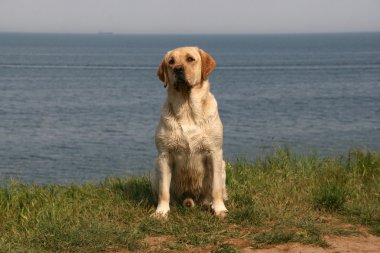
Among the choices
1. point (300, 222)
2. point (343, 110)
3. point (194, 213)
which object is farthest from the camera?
point (343, 110)

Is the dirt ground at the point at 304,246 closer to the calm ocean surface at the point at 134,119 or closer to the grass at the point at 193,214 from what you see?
the grass at the point at 193,214

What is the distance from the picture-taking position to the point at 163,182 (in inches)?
288

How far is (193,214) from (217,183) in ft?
1.50

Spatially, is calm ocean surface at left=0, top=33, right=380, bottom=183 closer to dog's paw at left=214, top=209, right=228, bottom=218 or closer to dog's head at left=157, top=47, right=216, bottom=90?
dog's paw at left=214, top=209, right=228, bottom=218

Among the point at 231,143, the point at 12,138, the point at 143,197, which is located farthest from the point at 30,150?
the point at 143,197

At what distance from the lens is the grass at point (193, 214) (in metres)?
6.13

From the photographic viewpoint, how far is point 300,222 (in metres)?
6.64

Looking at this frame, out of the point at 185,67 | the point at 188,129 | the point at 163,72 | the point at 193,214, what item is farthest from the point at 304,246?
the point at 163,72

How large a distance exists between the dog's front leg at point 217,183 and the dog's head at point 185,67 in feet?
2.76

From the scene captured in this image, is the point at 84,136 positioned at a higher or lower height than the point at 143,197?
lower

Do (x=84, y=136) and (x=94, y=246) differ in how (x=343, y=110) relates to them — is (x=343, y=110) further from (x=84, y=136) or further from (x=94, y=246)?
(x=94, y=246)

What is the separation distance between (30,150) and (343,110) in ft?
59.4

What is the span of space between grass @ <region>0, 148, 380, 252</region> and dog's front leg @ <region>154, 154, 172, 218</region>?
0.51ft

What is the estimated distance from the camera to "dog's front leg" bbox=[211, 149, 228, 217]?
284 inches
